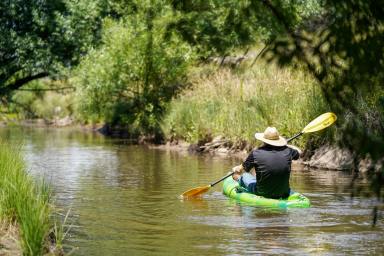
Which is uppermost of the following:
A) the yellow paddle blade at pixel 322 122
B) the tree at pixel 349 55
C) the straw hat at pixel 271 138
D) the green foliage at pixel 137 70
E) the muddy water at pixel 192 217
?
the green foliage at pixel 137 70

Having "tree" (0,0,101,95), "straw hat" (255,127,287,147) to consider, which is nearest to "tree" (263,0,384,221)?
"straw hat" (255,127,287,147)

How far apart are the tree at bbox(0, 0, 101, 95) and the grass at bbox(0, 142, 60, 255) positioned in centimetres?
1785

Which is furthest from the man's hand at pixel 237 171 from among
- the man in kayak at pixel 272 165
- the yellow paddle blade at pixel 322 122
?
the yellow paddle blade at pixel 322 122

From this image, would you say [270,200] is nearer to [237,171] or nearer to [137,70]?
[237,171]

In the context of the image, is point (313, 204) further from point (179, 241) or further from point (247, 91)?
point (247, 91)

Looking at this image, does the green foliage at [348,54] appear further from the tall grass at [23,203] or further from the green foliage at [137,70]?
the green foliage at [137,70]

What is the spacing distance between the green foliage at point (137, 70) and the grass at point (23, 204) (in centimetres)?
1816

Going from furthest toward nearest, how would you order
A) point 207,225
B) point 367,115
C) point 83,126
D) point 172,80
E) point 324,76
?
1. point 83,126
2. point 172,80
3. point 367,115
4. point 207,225
5. point 324,76

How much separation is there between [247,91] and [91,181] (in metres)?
8.27

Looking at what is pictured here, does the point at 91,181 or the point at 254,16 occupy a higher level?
the point at 254,16

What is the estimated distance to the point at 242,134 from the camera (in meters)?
22.3

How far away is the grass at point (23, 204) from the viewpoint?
7387 millimetres

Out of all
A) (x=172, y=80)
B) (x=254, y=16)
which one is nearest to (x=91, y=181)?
(x=254, y=16)

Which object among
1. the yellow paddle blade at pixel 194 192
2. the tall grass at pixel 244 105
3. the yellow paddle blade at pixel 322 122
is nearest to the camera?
the yellow paddle blade at pixel 194 192
